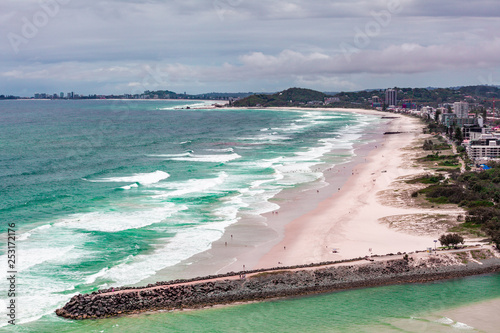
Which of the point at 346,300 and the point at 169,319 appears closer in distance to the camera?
the point at 169,319

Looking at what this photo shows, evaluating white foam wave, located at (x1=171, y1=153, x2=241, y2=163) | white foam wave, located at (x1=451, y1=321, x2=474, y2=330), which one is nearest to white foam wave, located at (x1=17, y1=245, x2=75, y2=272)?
white foam wave, located at (x1=451, y1=321, x2=474, y2=330)

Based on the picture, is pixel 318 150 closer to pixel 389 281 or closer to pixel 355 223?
pixel 355 223

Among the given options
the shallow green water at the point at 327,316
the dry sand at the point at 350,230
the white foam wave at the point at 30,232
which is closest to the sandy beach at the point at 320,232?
the dry sand at the point at 350,230

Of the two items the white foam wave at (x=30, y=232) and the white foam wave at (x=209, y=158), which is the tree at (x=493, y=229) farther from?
the white foam wave at (x=209, y=158)

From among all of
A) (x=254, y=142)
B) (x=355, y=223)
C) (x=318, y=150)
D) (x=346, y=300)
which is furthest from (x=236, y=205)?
→ (x=254, y=142)

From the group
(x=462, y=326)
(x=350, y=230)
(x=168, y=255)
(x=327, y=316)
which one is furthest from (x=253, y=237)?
(x=462, y=326)

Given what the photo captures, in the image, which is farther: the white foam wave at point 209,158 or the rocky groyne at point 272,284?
the white foam wave at point 209,158
